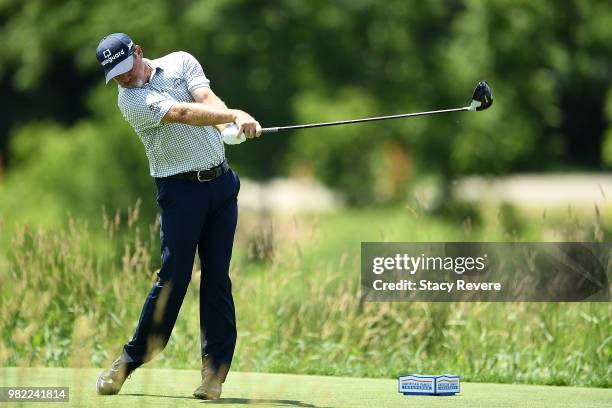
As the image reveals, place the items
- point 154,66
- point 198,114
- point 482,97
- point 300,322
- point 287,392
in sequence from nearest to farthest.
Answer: point 198,114, point 154,66, point 287,392, point 482,97, point 300,322

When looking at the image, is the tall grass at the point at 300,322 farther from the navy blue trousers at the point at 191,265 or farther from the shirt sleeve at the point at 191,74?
the shirt sleeve at the point at 191,74

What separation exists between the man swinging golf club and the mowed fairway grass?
170 millimetres

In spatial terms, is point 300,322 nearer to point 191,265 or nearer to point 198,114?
point 191,265

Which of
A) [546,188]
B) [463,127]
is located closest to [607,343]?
[463,127]

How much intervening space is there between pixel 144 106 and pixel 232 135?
406 mm

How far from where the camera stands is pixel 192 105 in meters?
6.18

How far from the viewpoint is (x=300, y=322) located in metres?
8.59

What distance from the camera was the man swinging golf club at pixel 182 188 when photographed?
6234 millimetres

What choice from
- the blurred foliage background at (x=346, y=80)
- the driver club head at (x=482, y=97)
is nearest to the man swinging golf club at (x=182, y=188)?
the driver club head at (x=482, y=97)

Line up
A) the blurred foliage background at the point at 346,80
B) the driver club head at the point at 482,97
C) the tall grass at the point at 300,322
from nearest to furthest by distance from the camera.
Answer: the driver club head at the point at 482,97 → the tall grass at the point at 300,322 → the blurred foliage background at the point at 346,80

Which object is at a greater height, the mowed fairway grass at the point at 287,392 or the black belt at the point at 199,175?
the black belt at the point at 199,175

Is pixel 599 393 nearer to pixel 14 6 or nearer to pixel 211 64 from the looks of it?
pixel 211 64

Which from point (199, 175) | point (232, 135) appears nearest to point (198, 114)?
point (232, 135)

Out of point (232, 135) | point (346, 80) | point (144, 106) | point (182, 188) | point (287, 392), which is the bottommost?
point (287, 392)
